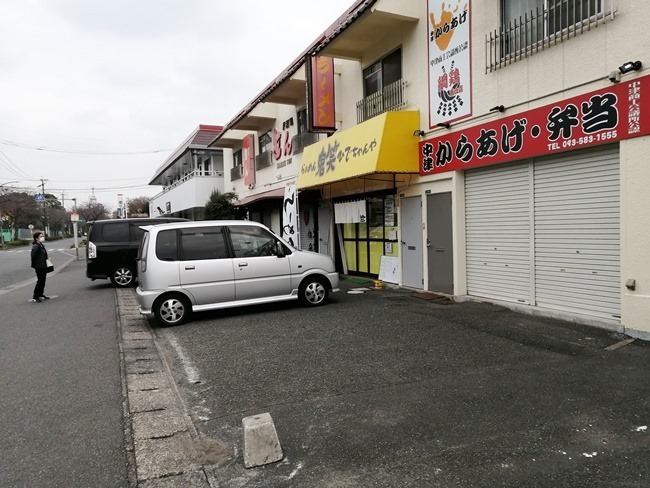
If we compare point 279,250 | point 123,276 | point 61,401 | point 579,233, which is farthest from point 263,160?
point 61,401

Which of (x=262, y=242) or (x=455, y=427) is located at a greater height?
(x=262, y=242)

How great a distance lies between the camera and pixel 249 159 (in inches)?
791

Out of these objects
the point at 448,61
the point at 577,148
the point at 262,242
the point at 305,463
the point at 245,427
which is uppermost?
the point at 448,61

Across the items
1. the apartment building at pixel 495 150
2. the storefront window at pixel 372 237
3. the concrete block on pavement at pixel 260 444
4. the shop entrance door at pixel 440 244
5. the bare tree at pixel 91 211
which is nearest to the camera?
the concrete block on pavement at pixel 260 444

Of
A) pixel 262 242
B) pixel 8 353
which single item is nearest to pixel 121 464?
pixel 8 353

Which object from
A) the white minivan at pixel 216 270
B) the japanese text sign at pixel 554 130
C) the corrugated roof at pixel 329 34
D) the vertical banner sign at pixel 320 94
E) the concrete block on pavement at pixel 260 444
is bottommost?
the concrete block on pavement at pixel 260 444

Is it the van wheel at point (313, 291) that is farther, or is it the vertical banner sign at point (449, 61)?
the van wheel at point (313, 291)

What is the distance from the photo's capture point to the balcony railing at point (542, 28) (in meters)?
6.07

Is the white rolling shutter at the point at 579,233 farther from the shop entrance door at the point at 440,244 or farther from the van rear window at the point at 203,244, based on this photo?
the van rear window at the point at 203,244

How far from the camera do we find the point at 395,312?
7.83 meters

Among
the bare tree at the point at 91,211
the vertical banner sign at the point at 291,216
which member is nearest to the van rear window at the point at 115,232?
the vertical banner sign at the point at 291,216

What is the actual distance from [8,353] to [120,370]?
219cm

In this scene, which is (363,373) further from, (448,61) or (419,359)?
(448,61)

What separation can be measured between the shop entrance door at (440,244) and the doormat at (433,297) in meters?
0.17
